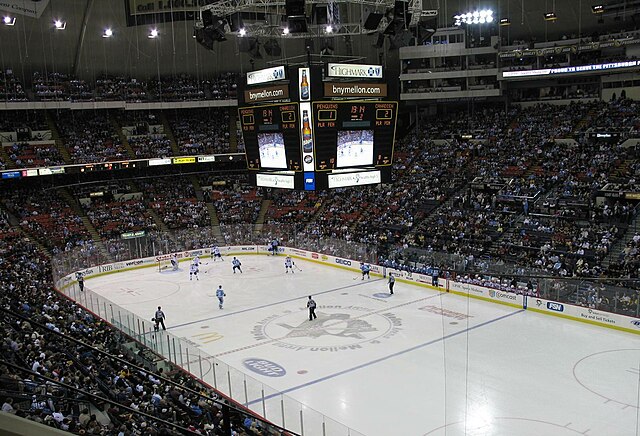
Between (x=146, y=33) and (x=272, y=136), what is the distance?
97.6 feet

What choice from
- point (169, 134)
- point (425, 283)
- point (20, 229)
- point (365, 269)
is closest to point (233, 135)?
point (169, 134)

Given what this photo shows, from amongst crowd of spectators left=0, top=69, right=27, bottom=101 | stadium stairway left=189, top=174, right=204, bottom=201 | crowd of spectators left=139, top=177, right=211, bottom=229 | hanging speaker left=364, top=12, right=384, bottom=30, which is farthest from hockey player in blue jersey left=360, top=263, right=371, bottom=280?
crowd of spectators left=0, top=69, right=27, bottom=101

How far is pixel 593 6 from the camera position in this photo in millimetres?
37188

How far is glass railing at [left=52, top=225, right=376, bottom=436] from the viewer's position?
40.6 ft

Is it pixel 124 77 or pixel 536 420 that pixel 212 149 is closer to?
pixel 124 77

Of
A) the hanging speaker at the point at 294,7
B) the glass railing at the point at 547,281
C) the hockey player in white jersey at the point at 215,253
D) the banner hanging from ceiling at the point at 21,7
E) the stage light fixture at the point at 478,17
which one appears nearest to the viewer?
the banner hanging from ceiling at the point at 21,7

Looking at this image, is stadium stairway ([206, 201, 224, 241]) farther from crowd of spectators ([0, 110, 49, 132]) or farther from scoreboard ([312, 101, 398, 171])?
scoreboard ([312, 101, 398, 171])

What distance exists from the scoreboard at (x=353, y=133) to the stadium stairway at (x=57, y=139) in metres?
27.4

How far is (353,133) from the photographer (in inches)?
741

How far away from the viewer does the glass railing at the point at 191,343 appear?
12384 millimetres

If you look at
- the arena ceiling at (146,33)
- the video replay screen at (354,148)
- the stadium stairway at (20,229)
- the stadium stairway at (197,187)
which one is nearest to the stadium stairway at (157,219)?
the stadium stairway at (197,187)

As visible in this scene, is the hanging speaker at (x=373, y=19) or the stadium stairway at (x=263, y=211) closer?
the hanging speaker at (x=373, y=19)

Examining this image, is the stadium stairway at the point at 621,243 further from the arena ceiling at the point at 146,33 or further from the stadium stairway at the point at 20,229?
the stadium stairway at the point at 20,229

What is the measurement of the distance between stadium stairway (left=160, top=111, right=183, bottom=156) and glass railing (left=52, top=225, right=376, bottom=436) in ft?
33.7
